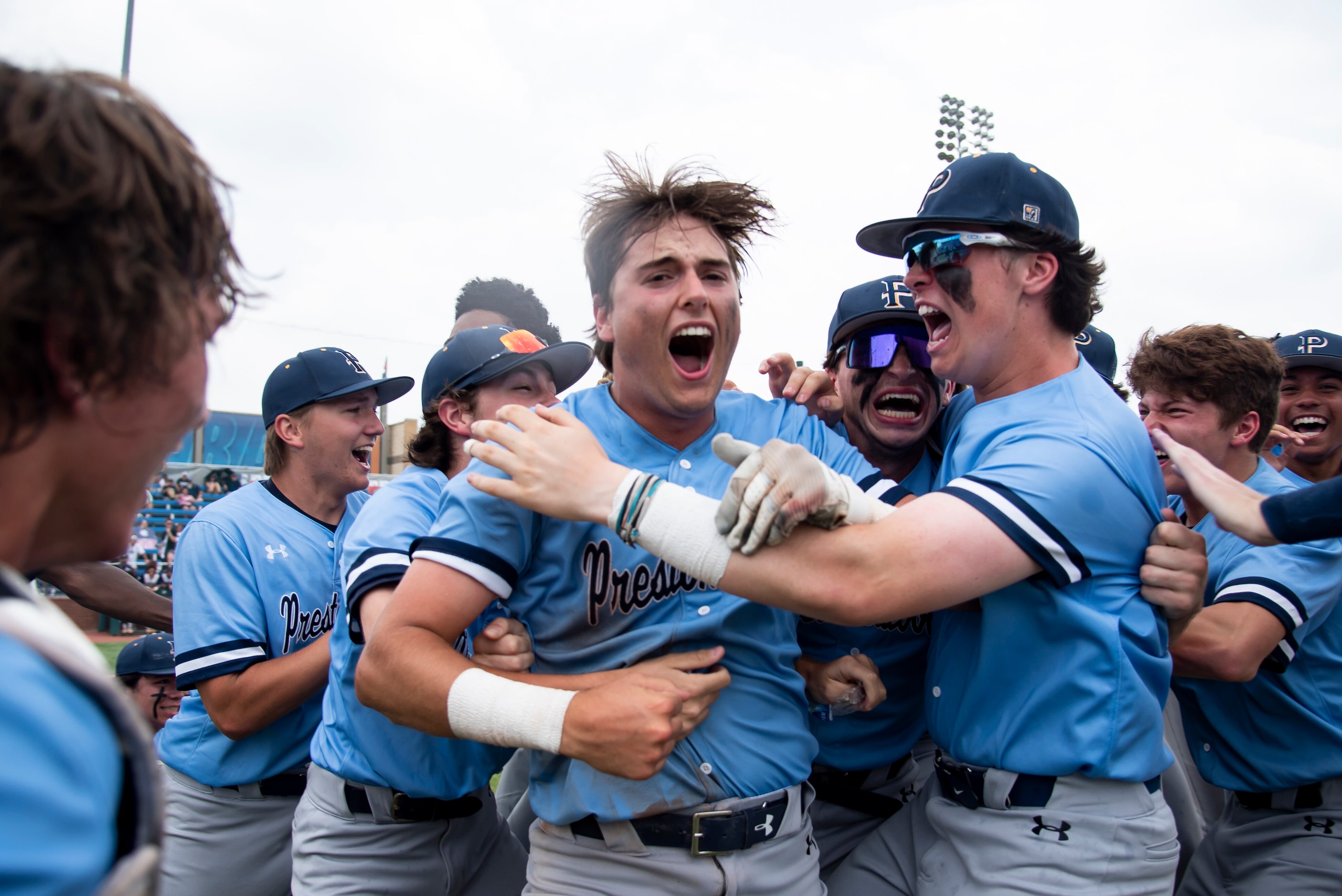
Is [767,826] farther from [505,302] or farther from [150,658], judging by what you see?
[505,302]

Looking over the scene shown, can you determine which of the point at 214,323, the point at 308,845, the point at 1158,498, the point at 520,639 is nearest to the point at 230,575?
the point at 308,845

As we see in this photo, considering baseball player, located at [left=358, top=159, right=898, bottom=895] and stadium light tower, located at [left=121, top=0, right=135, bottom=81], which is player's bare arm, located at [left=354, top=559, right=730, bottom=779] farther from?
stadium light tower, located at [left=121, top=0, right=135, bottom=81]

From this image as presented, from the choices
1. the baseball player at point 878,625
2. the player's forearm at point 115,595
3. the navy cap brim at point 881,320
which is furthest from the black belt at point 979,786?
the player's forearm at point 115,595

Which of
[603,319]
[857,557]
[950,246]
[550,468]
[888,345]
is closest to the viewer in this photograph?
[857,557]

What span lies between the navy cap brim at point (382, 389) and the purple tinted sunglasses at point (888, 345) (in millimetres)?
2698

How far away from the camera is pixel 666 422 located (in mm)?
2740

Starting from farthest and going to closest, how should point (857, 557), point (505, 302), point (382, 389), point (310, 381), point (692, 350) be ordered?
point (505, 302) < point (382, 389) < point (310, 381) < point (692, 350) < point (857, 557)

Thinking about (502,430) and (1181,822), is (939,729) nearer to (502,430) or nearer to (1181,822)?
(502,430)

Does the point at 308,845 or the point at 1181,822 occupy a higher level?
the point at 1181,822

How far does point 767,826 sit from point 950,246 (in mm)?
1893

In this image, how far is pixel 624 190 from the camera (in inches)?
111

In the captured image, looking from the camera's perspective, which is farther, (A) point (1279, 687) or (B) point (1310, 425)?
(B) point (1310, 425)

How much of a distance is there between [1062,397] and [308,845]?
3300 mm

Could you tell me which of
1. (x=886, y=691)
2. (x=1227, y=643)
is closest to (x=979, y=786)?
(x=886, y=691)
